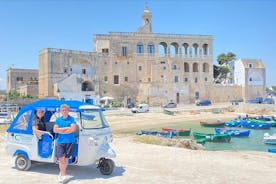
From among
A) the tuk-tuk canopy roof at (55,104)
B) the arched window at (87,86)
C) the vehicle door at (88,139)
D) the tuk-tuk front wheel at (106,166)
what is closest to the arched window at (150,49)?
the arched window at (87,86)

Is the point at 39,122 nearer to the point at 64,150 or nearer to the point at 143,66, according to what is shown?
the point at 64,150

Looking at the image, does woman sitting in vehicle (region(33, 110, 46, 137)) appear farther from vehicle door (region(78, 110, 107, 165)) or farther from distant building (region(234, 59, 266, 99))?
distant building (region(234, 59, 266, 99))

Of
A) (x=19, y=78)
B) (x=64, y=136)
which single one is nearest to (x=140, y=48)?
(x=19, y=78)

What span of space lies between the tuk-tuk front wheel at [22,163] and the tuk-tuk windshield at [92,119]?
204 cm

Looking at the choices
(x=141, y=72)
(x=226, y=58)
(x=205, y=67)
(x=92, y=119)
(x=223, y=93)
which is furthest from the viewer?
(x=226, y=58)

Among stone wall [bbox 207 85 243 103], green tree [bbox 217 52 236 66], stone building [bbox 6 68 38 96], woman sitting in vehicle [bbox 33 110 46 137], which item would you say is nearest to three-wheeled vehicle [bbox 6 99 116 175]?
woman sitting in vehicle [bbox 33 110 46 137]

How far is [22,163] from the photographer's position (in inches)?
353

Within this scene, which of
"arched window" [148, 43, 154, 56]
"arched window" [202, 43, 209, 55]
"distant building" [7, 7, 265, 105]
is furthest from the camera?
"arched window" [202, 43, 209, 55]

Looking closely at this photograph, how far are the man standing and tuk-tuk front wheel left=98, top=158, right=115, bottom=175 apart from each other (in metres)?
0.99

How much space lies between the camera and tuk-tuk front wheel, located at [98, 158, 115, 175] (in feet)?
27.8

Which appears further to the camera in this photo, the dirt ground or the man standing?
the dirt ground

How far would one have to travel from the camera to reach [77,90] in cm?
5450

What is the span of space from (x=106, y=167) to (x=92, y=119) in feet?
4.21

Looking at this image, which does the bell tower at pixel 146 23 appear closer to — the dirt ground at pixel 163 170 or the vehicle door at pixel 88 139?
the dirt ground at pixel 163 170
